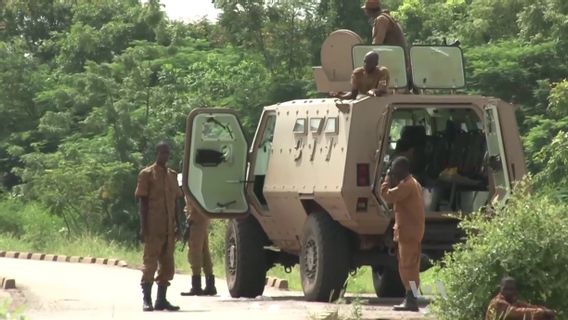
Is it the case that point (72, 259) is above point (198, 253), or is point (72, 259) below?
below

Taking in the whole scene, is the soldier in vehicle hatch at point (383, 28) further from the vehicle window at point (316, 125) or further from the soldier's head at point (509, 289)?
the soldier's head at point (509, 289)

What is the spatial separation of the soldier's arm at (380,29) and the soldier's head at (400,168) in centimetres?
306

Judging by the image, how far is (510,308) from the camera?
12062mm

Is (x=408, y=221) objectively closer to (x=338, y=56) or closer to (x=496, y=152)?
(x=496, y=152)

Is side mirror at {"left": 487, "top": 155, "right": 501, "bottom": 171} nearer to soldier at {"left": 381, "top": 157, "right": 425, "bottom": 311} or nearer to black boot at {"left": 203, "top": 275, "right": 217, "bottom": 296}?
soldier at {"left": 381, "top": 157, "right": 425, "bottom": 311}

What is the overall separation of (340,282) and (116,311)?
7.55ft

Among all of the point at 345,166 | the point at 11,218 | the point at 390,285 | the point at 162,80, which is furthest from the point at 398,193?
the point at 11,218

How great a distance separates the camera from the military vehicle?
16.3 m

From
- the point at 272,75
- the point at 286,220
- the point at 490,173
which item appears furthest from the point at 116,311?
the point at 272,75

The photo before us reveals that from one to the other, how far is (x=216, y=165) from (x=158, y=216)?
2741 millimetres

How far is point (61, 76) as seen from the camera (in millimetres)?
42625

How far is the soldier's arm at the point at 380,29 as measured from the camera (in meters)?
17.8

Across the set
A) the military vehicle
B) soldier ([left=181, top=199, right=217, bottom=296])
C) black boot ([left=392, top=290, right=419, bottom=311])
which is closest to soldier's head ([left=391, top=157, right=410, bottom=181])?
the military vehicle

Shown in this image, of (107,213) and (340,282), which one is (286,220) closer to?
(340,282)
